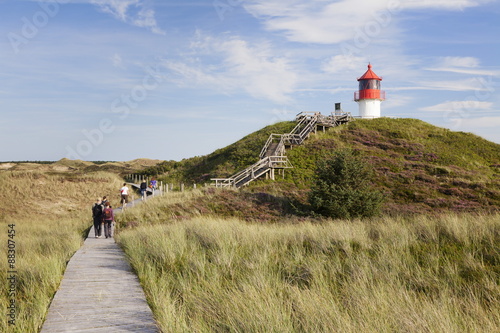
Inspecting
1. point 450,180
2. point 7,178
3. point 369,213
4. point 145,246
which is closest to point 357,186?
point 369,213

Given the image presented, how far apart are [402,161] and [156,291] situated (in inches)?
1314

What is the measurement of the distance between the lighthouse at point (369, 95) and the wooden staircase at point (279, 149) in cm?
362

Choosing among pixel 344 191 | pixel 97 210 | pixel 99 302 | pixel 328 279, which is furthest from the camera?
pixel 344 191

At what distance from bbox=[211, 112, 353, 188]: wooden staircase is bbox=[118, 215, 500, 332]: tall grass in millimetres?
19099

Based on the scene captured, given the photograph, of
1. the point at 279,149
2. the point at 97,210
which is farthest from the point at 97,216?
the point at 279,149

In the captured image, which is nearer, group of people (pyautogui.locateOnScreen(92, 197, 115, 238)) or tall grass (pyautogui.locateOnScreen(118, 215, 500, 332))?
tall grass (pyautogui.locateOnScreen(118, 215, 500, 332))

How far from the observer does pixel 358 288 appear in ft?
18.5

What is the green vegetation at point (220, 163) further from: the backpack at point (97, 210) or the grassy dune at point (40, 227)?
the backpack at point (97, 210)

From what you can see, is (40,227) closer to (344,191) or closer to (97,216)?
(97,216)

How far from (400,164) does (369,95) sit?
17.4 metres

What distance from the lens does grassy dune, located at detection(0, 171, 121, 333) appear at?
632 cm

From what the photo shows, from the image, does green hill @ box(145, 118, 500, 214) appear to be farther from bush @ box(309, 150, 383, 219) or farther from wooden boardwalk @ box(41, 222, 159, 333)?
wooden boardwalk @ box(41, 222, 159, 333)

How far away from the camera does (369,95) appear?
48812 mm

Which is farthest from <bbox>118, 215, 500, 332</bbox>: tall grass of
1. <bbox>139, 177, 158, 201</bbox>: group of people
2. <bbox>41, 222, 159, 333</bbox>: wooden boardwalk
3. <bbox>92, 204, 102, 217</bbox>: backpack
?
<bbox>139, 177, 158, 201</bbox>: group of people
